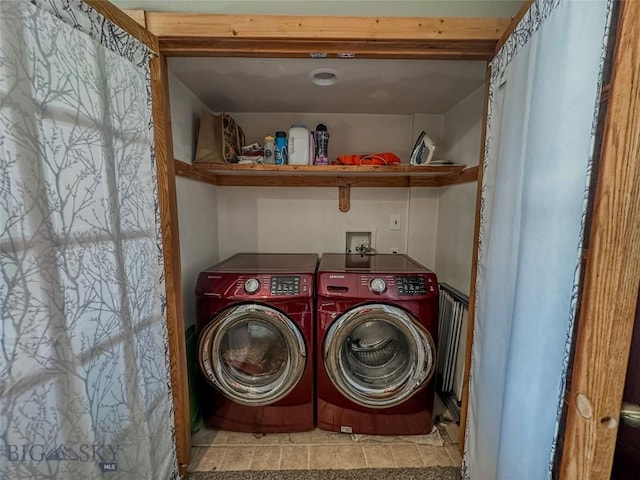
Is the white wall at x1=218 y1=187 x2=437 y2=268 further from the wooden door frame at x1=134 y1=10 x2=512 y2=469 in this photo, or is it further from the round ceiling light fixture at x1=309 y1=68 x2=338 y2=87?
the wooden door frame at x1=134 y1=10 x2=512 y2=469

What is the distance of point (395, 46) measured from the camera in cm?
122

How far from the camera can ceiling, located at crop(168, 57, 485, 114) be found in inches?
57.9

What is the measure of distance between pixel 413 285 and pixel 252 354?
42.8 inches

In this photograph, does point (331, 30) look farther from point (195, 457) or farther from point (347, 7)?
point (195, 457)

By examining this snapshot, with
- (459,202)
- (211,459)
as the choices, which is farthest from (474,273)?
(211,459)

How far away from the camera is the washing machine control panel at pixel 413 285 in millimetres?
1565

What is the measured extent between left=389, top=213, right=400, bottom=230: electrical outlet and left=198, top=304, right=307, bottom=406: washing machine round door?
4.18ft

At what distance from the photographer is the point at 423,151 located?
1948mm

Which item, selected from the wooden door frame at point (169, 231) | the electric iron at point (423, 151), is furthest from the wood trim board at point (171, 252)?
the electric iron at point (423, 151)

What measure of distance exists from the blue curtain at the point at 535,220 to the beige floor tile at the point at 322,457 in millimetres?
781

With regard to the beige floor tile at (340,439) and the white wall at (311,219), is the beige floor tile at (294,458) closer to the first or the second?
the beige floor tile at (340,439)

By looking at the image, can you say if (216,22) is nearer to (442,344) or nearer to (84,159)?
(84,159)

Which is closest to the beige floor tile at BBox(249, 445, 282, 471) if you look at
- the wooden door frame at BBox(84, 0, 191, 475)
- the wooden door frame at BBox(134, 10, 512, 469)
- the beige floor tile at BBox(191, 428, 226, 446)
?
the beige floor tile at BBox(191, 428, 226, 446)

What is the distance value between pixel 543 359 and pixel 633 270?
1.50 ft
